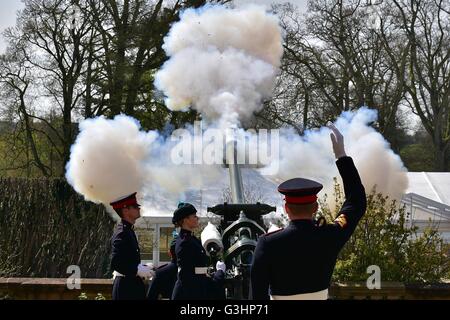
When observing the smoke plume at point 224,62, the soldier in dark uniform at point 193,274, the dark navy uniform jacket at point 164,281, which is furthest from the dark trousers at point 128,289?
the smoke plume at point 224,62

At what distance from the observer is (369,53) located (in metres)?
34.3

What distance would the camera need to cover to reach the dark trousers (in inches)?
266

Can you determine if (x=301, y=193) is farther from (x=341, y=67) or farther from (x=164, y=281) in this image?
(x=341, y=67)

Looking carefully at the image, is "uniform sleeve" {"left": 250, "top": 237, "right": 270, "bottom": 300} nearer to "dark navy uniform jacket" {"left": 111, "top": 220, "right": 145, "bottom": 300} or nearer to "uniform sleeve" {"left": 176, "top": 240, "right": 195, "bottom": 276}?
"dark navy uniform jacket" {"left": 111, "top": 220, "right": 145, "bottom": 300}

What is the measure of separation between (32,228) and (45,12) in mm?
13884

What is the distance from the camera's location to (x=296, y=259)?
14.2 ft

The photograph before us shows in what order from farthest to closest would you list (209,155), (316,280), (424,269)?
1. (209,155)
2. (424,269)
3. (316,280)

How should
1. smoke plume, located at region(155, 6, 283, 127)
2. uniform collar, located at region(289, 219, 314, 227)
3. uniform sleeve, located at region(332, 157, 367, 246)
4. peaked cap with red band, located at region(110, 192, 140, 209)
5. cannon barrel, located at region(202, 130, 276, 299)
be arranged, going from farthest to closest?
smoke plume, located at region(155, 6, 283, 127), cannon barrel, located at region(202, 130, 276, 299), peaked cap with red band, located at region(110, 192, 140, 209), uniform sleeve, located at region(332, 157, 367, 246), uniform collar, located at region(289, 219, 314, 227)

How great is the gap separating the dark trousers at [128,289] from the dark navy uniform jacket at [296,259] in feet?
8.88

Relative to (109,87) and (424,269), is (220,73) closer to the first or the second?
(424,269)

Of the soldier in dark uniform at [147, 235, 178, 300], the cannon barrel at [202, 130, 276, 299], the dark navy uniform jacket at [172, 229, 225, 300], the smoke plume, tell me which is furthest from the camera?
the smoke plume

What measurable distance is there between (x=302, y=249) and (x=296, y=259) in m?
0.08

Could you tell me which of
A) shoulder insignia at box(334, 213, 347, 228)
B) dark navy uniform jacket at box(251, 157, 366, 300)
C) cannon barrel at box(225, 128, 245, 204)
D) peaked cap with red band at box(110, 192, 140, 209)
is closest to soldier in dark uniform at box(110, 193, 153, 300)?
peaked cap with red band at box(110, 192, 140, 209)

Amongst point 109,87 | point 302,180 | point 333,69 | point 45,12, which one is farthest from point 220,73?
point 333,69
